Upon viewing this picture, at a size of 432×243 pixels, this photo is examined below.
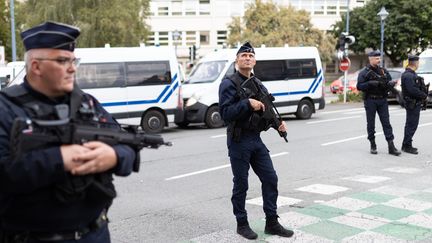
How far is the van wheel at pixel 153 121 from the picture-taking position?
45.5 ft

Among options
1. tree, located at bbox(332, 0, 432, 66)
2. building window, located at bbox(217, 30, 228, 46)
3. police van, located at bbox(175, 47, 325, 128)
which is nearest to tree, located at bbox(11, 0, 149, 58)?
police van, located at bbox(175, 47, 325, 128)

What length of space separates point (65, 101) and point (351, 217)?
3.86 m

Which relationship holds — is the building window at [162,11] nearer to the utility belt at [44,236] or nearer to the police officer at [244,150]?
the police officer at [244,150]

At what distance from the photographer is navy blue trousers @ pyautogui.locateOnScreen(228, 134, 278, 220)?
4.83 meters

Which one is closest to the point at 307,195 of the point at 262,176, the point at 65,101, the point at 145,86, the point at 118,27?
the point at 262,176

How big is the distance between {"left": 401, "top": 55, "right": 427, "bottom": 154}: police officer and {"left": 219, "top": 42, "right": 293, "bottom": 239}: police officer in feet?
18.0

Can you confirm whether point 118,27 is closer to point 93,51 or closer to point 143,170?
point 93,51

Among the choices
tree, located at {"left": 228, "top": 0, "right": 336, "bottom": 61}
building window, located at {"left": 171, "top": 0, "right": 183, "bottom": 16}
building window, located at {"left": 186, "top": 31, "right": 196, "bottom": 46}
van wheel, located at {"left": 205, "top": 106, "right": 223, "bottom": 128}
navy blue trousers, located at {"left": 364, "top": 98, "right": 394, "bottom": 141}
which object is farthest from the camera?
building window, located at {"left": 186, "top": 31, "right": 196, "bottom": 46}

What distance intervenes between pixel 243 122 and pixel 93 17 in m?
25.0

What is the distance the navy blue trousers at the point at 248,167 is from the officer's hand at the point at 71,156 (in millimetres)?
2742

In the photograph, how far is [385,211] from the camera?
18.7 ft

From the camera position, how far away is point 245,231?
193 inches

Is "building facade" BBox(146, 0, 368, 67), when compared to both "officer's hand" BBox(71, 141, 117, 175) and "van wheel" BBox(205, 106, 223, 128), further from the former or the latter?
"officer's hand" BBox(71, 141, 117, 175)

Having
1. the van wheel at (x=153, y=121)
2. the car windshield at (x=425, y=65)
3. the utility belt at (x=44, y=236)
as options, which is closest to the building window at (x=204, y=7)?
the car windshield at (x=425, y=65)
